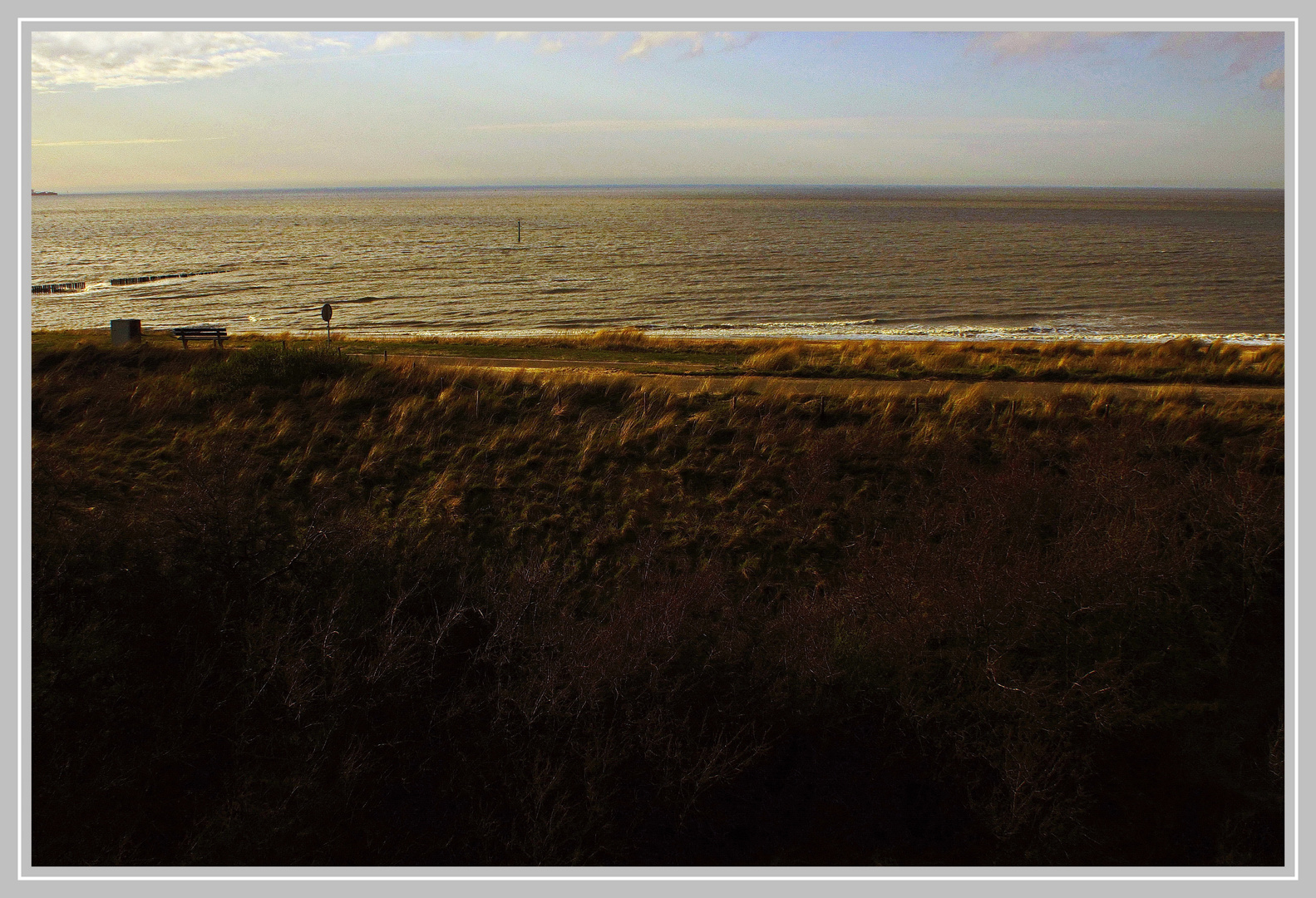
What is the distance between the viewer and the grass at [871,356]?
78.0 ft

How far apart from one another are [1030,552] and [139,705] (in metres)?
12.5

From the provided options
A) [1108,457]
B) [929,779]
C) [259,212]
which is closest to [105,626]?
[929,779]

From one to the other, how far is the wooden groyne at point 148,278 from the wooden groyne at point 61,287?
1950mm

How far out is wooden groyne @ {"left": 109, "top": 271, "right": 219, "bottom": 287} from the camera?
2430 inches

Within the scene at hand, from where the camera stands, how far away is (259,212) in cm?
18350

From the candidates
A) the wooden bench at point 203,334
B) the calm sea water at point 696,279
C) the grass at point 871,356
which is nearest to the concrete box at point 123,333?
the grass at point 871,356

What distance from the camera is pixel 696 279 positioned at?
64000 mm

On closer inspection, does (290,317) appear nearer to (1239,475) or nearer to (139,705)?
(139,705)

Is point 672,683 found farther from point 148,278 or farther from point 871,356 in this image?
point 148,278

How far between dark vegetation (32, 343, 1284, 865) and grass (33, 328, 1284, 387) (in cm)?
837

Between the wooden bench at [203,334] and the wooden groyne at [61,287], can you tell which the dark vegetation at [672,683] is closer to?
the wooden bench at [203,334]

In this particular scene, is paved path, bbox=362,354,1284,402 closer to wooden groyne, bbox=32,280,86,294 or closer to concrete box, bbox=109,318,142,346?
concrete box, bbox=109,318,142,346

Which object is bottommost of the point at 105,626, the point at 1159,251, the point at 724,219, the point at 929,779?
the point at 929,779

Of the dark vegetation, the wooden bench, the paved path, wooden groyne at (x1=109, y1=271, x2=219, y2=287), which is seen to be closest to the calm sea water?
wooden groyne at (x1=109, y1=271, x2=219, y2=287)
